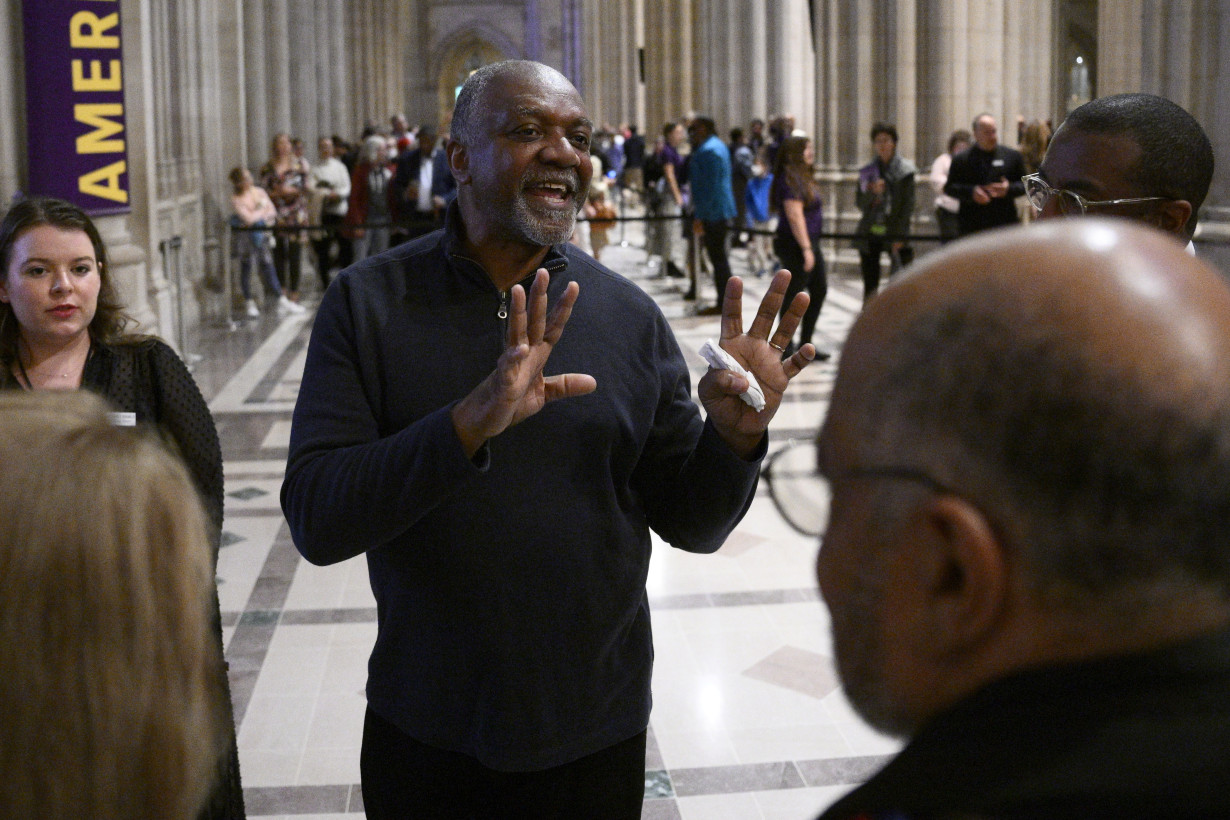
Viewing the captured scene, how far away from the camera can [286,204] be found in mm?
14516

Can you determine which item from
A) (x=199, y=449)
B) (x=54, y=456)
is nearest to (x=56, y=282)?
(x=199, y=449)

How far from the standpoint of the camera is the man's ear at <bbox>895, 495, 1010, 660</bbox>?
82 centimetres

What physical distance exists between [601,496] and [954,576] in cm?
134

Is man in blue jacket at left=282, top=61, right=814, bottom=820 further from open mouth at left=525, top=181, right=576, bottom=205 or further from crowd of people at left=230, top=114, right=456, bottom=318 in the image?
crowd of people at left=230, top=114, right=456, bottom=318

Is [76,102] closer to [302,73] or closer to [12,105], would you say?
[12,105]

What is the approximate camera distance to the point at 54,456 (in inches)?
43.4

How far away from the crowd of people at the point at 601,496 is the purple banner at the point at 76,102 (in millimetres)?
4417

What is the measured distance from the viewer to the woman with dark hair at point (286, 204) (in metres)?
14.4

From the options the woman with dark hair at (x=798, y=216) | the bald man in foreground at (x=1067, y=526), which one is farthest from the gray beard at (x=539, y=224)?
the woman with dark hair at (x=798, y=216)

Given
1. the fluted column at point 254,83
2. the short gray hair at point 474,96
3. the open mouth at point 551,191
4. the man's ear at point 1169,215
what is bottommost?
the man's ear at point 1169,215

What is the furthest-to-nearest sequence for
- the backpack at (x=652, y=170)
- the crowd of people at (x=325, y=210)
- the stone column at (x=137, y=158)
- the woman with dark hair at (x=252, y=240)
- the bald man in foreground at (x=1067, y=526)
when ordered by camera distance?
the backpack at (x=652, y=170) → the crowd of people at (x=325, y=210) → the woman with dark hair at (x=252, y=240) → the stone column at (x=137, y=158) → the bald man in foreground at (x=1067, y=526)

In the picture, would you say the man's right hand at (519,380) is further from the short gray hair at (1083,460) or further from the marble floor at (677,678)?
the short gray hair at (1083,460)

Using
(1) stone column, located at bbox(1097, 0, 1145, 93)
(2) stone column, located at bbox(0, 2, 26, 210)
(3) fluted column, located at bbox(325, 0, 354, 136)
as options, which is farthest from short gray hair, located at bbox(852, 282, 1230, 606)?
(3) fluted column, located at bbox(325, 0, 354, 136)

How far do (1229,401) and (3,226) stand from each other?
2715 millimetres
